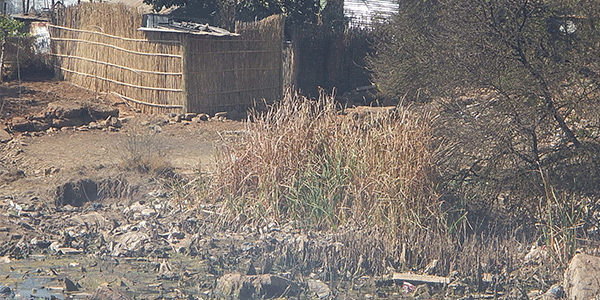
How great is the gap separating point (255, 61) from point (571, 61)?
9008 mm

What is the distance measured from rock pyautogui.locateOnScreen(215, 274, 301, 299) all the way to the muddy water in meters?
0.17

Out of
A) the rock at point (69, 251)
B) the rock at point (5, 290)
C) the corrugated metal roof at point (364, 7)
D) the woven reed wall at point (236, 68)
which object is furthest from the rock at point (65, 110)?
the corrugated metal roof at point (364, 7)

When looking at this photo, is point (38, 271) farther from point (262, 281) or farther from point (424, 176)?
point (424, 176)

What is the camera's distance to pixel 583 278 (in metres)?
5.60

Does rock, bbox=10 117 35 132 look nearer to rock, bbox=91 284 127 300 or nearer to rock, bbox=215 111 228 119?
rock, bbox=215 111 228 119

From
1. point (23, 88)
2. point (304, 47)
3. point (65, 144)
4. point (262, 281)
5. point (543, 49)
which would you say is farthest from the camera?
point (304, 47)

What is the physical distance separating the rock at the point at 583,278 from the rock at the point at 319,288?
1.82m

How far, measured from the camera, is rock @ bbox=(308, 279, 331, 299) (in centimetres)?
588

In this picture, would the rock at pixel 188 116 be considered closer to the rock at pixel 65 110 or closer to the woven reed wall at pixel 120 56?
the woven reed wall at pixel 120 56

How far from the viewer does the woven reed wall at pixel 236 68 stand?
13.8m

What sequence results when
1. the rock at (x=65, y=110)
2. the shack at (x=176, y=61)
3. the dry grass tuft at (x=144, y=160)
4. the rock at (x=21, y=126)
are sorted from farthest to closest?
the shack at (x=176, y=61)
the rock at (x=65, y=110)
the rock at (x=21, y=126)
the dry grass tuft at (x=144, y=160)

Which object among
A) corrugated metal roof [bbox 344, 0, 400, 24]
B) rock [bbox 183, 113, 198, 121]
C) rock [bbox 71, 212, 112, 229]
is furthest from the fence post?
corrugated metal roof [bbox 344, 0, 400, 24]

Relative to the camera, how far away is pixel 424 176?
279 inches

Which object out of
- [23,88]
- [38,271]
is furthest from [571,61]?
[23,88]
